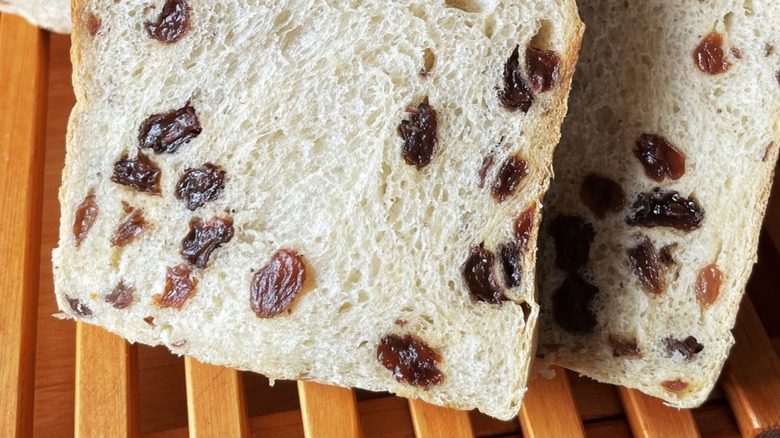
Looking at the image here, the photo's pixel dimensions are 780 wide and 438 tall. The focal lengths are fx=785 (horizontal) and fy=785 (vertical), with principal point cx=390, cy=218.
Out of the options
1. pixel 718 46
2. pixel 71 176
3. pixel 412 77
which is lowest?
pixel 71 176

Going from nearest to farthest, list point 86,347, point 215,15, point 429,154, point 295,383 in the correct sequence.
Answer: point 429,154 < point 215,15 < point 86,347 < point 295,383

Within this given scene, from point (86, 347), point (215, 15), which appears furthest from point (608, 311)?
point (86, 347)

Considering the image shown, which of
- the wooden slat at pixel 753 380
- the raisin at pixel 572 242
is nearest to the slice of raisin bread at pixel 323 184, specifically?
the raisin at pixel 572 242

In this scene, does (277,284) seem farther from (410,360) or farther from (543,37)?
(543,37)

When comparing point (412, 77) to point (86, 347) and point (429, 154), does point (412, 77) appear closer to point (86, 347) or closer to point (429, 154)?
point (429, 154)

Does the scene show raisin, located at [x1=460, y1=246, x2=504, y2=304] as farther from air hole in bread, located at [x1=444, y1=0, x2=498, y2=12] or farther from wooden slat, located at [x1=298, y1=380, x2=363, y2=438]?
air hole in bread, located at [x1=444, y1=0, x2=498, y2=12]

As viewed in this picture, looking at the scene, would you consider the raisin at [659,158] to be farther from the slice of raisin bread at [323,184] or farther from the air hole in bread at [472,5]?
the air hole in bread at [472,5]

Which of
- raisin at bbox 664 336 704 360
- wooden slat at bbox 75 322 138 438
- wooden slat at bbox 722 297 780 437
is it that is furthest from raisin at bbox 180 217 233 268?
wooden slat at bbox 722 297 780 437
